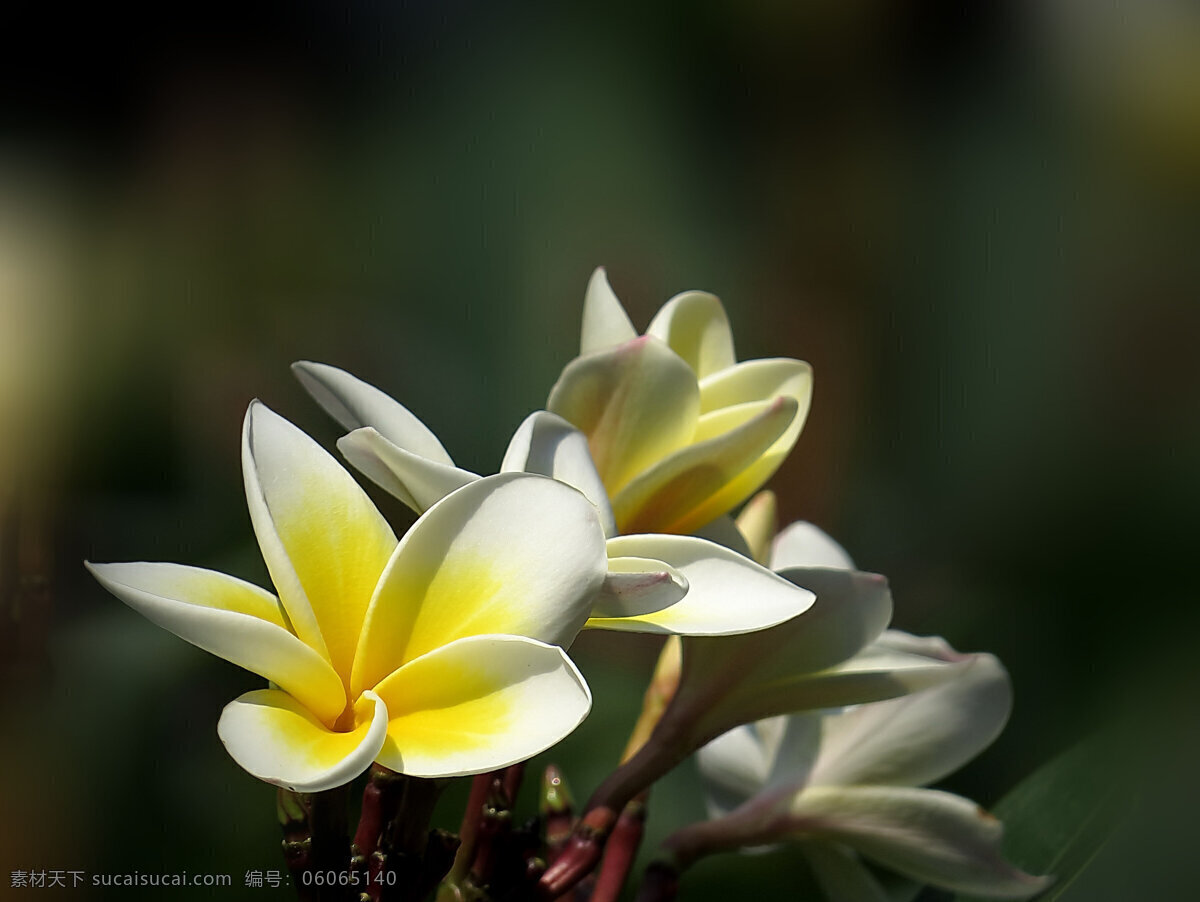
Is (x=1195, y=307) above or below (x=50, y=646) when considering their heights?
above

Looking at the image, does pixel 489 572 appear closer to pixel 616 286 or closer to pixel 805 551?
pixel 805 551

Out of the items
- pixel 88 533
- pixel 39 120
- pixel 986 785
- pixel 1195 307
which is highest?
pixel 39 120

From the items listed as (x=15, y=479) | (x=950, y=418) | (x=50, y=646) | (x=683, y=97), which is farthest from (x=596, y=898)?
(x=683, y=97)

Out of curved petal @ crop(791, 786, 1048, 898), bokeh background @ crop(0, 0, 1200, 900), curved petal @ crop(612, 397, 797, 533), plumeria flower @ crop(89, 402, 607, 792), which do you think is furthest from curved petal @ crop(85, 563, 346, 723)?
bokeh background @ crop(0, 0, 1200, 900)

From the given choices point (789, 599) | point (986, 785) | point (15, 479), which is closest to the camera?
point (789, 599)

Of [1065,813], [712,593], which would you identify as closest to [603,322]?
[712,593]

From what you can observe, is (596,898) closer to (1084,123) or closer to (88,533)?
(88,533)
